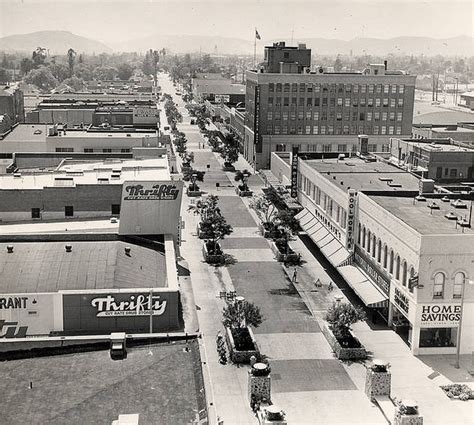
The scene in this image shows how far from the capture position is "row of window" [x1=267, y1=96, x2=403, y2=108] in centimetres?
13462

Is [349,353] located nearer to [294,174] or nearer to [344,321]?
[344,321]

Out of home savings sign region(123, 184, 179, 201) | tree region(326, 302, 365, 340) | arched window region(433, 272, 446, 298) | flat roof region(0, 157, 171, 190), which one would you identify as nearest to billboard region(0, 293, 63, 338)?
home savings sign region(123, 184, 179, 201)

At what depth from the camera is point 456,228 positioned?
Answer: 56.0 meters

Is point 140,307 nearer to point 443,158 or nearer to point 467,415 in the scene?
point 467,415

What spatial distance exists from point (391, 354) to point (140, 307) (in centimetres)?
1962

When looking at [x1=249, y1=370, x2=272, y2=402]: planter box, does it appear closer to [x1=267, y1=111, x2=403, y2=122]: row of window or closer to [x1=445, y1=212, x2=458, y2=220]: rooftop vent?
[x1=445, y1=212, x2=458, y2=220]: rooftop vent

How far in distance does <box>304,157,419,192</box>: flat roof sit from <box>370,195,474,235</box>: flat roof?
6.46m

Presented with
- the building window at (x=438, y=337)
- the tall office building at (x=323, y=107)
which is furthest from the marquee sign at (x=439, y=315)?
the tall office building at (x=323, y=107)

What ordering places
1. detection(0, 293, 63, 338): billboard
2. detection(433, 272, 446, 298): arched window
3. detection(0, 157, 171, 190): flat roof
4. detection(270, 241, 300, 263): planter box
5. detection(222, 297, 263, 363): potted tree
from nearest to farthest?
1. detection(0, 293, 63, 338): billboard
2. detection(433, 272, 446, 298): arched window
3. detection(222, 297, 263, 363): potted tree
4. detection(0, 157, 171, 190): flat roof
5. detection(270, 241, 300, 263): planter box

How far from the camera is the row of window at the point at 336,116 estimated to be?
13550cm

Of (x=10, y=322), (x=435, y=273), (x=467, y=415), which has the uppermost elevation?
(x=435, y=273)

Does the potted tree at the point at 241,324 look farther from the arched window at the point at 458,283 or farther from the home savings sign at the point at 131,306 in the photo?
the arched window at the point at 458,283

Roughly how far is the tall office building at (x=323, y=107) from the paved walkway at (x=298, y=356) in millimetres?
56575

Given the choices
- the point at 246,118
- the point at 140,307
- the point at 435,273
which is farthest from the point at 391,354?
the point at 246,118
